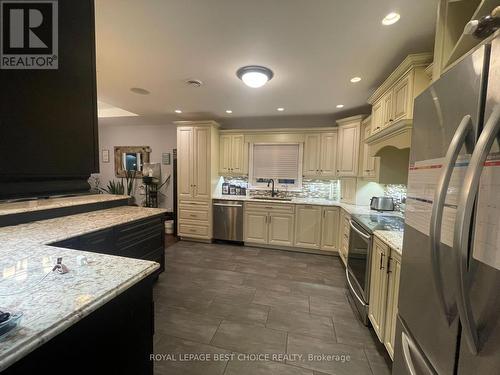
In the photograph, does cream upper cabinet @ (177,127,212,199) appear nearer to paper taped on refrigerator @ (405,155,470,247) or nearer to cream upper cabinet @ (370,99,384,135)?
cream upper cabinet @ (370,99,384,135)

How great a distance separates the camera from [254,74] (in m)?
2.25

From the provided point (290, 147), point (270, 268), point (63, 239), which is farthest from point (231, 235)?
point (63, 239)

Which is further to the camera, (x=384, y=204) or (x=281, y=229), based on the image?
(x=281, y=229)

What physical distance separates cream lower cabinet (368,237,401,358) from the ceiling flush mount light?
1943 millimetres

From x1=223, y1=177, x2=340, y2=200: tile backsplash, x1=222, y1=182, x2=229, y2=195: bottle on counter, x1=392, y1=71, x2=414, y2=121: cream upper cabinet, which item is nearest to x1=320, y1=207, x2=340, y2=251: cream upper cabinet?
x1=223, y1=177, x2=340, y2=200: tile backsplash

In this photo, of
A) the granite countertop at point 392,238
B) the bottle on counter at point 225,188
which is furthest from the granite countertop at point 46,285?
the bottle on counter at point 225,188

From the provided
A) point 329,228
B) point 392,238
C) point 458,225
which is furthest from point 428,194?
point 329,228

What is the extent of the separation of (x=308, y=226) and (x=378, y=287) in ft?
6.63

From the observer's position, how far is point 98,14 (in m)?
1.52

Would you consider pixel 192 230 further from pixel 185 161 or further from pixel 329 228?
pixel 329 228

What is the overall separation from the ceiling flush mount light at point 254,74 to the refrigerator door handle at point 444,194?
1960 mm

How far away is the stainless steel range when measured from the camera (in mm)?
2008

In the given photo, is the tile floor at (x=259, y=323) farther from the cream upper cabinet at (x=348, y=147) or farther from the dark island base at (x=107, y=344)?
the cream upper cabinet at (x=348, y=147)

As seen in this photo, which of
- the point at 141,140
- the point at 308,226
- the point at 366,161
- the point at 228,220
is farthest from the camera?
the point at 141,140
